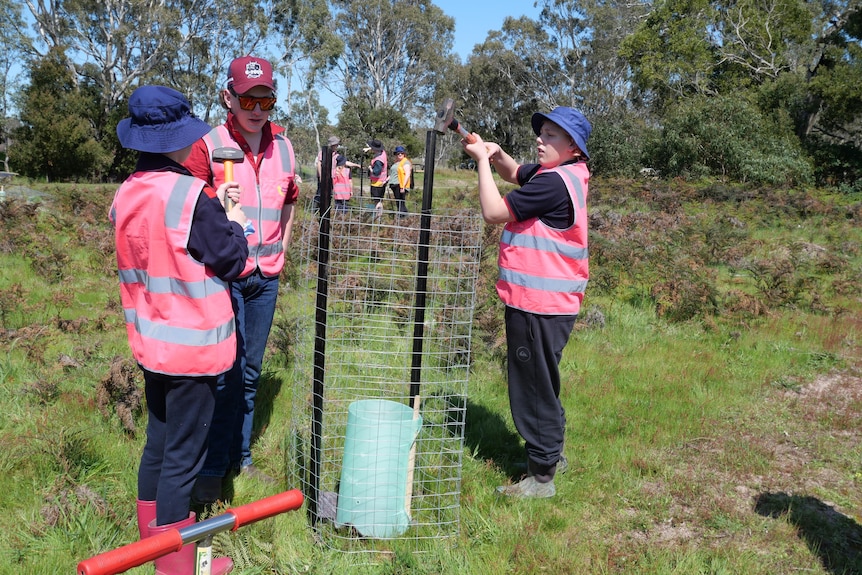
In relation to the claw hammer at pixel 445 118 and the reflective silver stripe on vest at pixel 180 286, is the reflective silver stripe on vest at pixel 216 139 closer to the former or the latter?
the reflective silver stripe on vest at pixel 180 286

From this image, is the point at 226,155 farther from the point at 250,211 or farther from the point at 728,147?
the point at 728,147

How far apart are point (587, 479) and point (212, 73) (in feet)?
157

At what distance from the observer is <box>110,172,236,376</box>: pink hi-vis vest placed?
7.84ft

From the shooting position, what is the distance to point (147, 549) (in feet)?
4.76

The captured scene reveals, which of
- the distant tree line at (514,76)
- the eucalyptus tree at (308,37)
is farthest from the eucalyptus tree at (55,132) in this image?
the eucalyptus tree at (308,37)

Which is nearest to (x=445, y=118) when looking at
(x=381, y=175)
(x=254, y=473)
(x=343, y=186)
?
(x=254, y=473)

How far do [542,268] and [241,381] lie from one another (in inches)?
66.9

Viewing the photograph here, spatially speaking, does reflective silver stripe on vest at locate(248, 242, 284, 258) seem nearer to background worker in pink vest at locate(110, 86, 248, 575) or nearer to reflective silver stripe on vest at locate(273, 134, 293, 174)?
reflective silver stripe on vest at locate(273, 134, 293, 174)

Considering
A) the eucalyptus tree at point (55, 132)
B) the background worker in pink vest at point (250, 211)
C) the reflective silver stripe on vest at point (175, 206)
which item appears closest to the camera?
the reflective silver stripe on vest at point (175, 206)

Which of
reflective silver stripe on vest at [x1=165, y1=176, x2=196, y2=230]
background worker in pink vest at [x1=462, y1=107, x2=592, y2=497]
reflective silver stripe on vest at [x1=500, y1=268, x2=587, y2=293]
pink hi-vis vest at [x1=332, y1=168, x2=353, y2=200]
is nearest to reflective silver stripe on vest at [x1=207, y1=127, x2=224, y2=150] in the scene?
pink hi-vis vest at [x1=332, y1=168, x2=353, y2=200]

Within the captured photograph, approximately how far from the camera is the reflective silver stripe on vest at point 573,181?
3.38 metres

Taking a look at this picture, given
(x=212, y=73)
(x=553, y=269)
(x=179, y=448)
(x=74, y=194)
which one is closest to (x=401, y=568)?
(x=179, y=448)

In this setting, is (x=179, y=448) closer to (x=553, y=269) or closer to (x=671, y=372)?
(x=553, y=269)

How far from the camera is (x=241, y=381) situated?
3.34m
